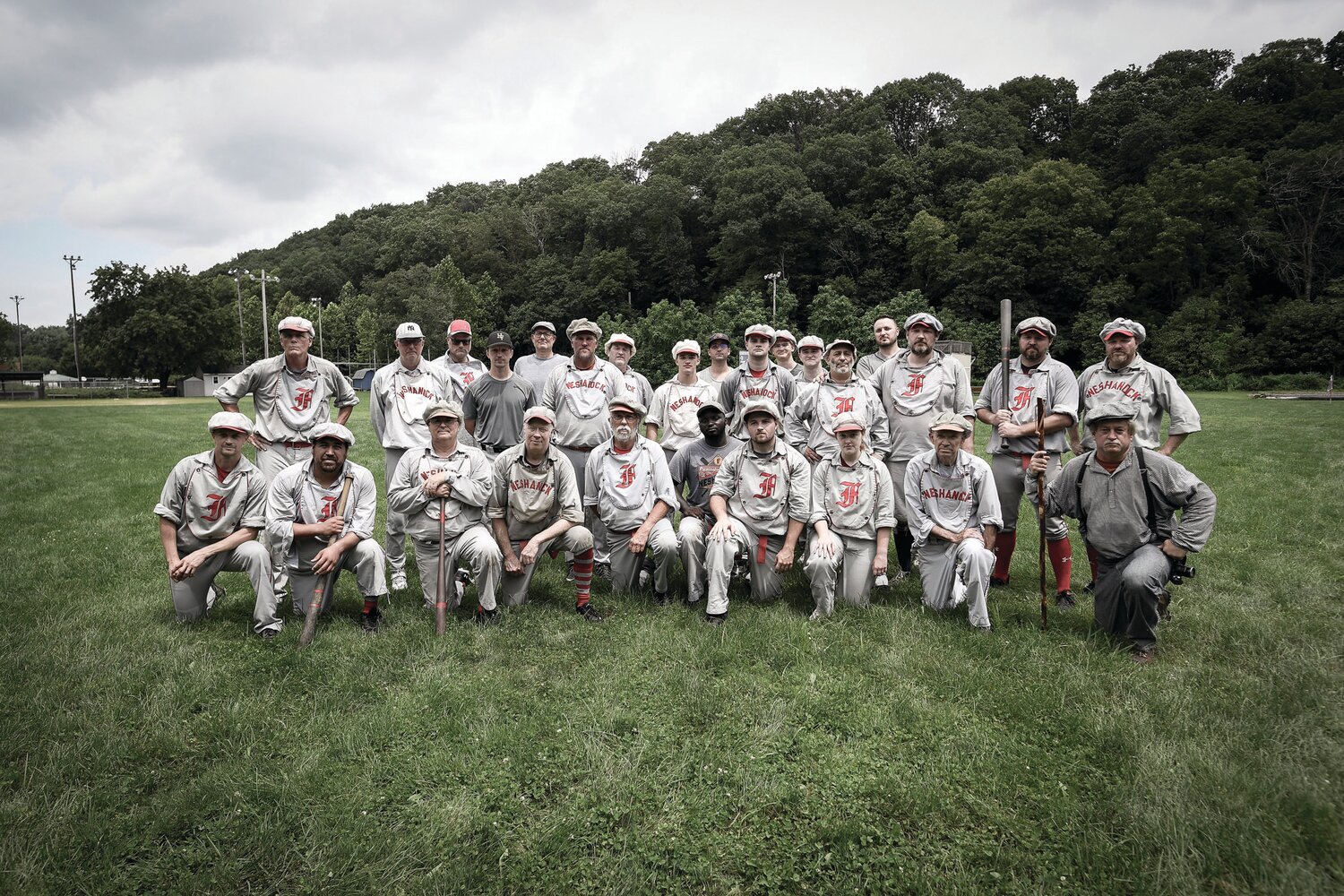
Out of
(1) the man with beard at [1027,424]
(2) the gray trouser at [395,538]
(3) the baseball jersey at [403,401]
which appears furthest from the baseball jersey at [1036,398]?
(2) the gray trouser at [395,538]

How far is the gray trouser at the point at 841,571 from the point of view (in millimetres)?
6676

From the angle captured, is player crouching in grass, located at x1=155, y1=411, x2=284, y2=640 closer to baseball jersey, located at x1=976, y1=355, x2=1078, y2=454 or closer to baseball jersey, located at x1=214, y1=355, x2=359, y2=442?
baseball jersey, located at x1=214, y1=355, x2=359, y2=442

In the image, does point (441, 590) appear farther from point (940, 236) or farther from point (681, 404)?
point (940, 236)

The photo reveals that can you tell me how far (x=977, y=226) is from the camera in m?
56.2

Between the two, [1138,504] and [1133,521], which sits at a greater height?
[1138,504]

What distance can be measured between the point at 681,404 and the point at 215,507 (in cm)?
492

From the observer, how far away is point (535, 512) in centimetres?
696

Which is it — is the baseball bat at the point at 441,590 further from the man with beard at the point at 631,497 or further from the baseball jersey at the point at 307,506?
the man with beard at the point at 631,497

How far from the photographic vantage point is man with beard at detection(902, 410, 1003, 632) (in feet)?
21.8

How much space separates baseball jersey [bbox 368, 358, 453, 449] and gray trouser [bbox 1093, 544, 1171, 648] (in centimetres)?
686

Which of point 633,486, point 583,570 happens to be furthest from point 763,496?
Answer: point 583,570

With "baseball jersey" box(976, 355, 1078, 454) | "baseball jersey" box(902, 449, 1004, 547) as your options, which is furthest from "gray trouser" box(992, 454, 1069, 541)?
"baseball jersey" box(902, 449, 1004, 547)

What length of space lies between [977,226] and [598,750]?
6094cm

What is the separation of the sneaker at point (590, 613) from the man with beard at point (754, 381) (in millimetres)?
2699
